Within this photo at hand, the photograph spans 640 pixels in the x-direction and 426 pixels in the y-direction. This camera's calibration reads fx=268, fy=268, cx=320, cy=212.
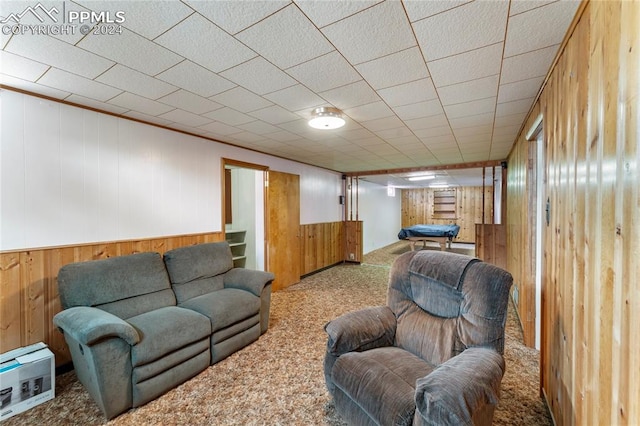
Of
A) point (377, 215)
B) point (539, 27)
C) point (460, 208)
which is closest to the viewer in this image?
point (539, 27)

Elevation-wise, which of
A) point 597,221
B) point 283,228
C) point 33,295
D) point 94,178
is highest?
point 94,178

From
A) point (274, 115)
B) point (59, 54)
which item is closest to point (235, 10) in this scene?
point (59, 54)

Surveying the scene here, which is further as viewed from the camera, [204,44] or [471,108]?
[471,108]

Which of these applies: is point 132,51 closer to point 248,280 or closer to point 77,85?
point 77,85

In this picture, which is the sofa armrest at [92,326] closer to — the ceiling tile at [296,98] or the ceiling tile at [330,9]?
the ceiling tile at [296,98]

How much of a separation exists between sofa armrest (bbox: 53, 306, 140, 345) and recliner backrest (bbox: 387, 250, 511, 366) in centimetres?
189

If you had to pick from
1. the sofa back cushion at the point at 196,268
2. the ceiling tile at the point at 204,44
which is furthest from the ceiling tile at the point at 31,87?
the sofa back cushion at the point at 196,268

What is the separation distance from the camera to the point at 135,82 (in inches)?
80.9

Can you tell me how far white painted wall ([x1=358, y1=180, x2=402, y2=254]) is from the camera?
8281 mm

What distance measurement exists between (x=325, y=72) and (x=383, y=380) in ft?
6.43

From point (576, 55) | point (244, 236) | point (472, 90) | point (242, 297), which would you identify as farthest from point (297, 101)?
point (244, 236)

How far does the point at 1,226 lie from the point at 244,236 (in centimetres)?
323

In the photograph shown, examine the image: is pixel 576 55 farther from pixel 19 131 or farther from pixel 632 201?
pixel 19 131

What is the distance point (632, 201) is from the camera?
83 cm
